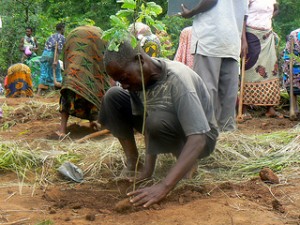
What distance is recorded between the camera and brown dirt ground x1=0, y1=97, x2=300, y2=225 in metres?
2.53

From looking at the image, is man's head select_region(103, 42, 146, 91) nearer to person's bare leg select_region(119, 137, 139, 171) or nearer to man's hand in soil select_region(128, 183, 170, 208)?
man's hand in soil select_region(128, 183, 170, 208)

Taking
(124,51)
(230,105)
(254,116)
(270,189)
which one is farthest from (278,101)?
(124,51)

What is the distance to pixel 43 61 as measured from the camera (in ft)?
35.6

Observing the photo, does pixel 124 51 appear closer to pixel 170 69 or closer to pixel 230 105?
pixel 170 69

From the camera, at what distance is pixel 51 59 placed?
35.2ft

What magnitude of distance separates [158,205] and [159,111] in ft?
1.79

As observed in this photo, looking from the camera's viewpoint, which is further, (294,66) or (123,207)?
(294,66)

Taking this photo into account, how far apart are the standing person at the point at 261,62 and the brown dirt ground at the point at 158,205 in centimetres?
324

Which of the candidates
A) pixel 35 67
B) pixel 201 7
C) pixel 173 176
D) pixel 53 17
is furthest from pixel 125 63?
pixel 53 17

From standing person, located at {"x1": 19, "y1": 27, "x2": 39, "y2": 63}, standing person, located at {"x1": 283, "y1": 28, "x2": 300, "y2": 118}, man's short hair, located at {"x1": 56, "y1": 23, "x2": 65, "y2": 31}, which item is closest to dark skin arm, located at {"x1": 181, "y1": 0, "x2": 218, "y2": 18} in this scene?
standing person, located at {"x1": 283, "y1": 28, "x2": 300, "y2": 118}

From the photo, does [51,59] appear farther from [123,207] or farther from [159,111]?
[123,207]

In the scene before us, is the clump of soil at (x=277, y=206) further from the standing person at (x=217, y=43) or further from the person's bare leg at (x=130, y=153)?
the standing person at (x=217, y=43)

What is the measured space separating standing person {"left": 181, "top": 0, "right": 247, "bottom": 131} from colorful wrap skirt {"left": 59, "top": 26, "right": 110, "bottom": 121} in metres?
0.86

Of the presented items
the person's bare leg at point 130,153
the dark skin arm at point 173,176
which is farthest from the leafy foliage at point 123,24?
the person's bare leg at point 130,153
